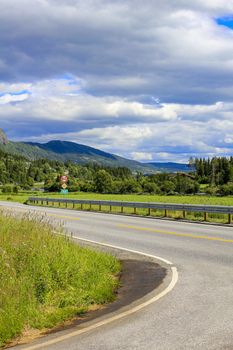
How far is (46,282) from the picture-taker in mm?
8500

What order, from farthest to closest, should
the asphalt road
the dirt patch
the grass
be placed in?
the grass → the dirt patch → the asphalt road

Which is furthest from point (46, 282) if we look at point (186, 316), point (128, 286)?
point (186, 316)

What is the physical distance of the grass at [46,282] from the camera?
7.06 m

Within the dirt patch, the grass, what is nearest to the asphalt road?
the dirt patch

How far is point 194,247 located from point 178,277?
469cm

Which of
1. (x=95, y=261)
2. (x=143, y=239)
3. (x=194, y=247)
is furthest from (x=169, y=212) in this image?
(x=95, y=261)

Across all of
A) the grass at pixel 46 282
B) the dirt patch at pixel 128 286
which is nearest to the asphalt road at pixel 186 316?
the dirt patch at pixel 128 286

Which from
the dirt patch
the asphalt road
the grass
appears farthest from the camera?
the grass

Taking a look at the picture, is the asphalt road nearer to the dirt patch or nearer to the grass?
the dirt patch

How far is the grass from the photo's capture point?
7.06m

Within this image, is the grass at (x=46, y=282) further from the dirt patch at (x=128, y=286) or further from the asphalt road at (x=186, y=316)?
the asphalt road at (x=186, y=316)

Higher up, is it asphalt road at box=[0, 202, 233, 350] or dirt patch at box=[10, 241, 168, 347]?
asphalt road at box=[0, 202, 233, 350]

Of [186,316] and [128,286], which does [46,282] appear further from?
[186,316]

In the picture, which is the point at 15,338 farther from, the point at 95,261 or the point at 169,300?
the point at 95,261
